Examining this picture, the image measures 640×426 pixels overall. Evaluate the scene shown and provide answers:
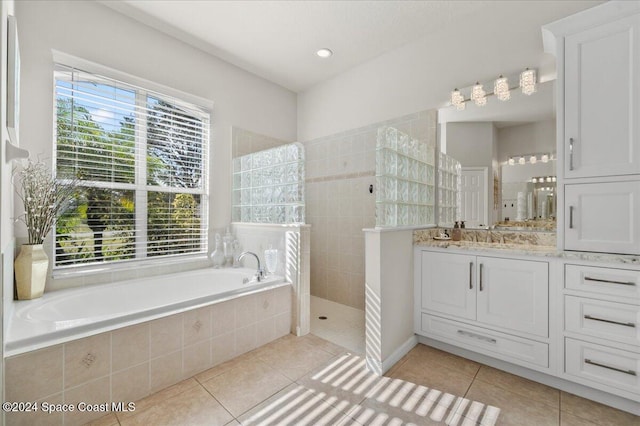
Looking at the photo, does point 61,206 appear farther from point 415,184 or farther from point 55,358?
point 415,184

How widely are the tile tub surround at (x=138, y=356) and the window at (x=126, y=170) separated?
1.06m

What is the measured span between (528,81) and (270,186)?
2301 millimetres

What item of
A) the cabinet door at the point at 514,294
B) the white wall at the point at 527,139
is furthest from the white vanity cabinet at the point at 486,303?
the white wall at the point at 527,139

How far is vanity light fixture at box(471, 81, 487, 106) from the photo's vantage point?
7.98 ft

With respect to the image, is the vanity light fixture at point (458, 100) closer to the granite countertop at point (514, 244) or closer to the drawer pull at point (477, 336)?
the granite countertop at point (514, 244)

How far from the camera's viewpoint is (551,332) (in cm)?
178

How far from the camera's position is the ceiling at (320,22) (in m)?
2.31

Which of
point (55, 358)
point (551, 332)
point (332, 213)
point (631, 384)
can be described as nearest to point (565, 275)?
point (551, 332)

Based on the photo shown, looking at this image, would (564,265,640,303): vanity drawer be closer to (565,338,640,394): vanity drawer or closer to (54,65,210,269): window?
(565,338,640,394): vanity drawer

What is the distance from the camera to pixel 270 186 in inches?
111

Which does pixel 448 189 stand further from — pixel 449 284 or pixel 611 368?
pixel 611 368

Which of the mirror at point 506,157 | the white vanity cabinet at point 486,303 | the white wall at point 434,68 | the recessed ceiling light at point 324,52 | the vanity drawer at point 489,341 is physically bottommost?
the vanity drawer at point 489,341

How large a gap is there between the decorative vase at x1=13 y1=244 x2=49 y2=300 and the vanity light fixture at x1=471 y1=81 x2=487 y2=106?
138 inches

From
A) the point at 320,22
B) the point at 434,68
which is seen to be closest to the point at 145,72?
the point at 320,22
